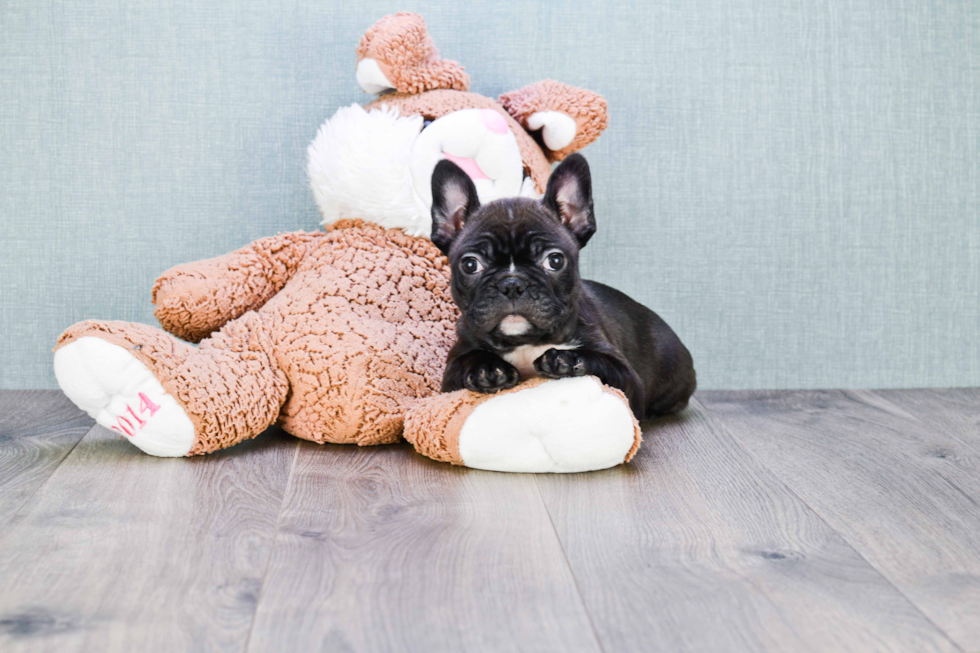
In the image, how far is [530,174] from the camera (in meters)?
1.96

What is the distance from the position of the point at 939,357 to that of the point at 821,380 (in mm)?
355

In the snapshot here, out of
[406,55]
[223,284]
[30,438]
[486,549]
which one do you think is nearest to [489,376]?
[486,549]

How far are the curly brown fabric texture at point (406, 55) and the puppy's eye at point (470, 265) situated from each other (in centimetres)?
62

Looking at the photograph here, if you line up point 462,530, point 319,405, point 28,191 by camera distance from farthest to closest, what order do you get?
1. point 28,191
2. point 319,405
3. point 462,530

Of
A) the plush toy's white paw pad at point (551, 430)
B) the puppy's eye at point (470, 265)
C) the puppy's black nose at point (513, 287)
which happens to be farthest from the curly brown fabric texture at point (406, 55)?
the plush toy's white paw pad at point (551, 430)

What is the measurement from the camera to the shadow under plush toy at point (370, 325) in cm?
→ 154

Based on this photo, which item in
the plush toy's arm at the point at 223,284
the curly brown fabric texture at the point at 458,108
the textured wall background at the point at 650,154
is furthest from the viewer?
the textured wall background at the point at 650,154

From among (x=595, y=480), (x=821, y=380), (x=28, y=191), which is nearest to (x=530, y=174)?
(x=595, y=480)

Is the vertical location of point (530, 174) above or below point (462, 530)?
above

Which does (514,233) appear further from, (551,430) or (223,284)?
(223,284)

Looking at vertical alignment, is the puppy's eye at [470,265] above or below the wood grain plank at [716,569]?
above

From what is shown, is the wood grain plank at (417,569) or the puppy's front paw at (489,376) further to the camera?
the puppy's front paw at (489,376)

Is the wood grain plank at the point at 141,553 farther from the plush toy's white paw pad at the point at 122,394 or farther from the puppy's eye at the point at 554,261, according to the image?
the puppy's eye at the point at 554,261

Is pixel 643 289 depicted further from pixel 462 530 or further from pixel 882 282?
pixel 462 530
